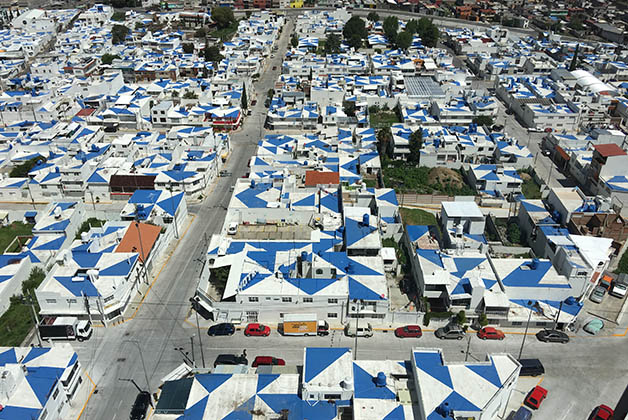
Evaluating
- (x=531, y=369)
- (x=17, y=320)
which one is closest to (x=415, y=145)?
(x=531, y=369)

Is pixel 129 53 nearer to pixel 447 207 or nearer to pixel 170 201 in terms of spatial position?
pixel 170 201

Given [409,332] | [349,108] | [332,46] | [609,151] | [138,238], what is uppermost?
[609,151]

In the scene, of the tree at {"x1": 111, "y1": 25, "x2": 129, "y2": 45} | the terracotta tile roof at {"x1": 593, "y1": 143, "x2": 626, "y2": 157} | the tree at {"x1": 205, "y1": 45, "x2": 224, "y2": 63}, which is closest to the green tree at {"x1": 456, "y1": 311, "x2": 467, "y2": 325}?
the terracotta tile roof at {"x1": 593, "y1": 143, "x2": 626, "y2": 157}

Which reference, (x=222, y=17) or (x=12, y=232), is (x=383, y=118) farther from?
(x=222, y=17)

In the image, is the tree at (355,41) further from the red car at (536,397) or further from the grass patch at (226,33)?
the red car at (536,397)

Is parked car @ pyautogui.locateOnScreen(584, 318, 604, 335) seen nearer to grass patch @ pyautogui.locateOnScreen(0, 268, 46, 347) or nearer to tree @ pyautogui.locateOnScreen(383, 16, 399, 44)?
grass patch @ pyautogui.locateOnScreen(0, 268, 46, 347)

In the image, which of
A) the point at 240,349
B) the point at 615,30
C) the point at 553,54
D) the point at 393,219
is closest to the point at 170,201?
the point at 240,349

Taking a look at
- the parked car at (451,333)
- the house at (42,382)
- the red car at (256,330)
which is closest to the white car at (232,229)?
the red car at (256,330)
